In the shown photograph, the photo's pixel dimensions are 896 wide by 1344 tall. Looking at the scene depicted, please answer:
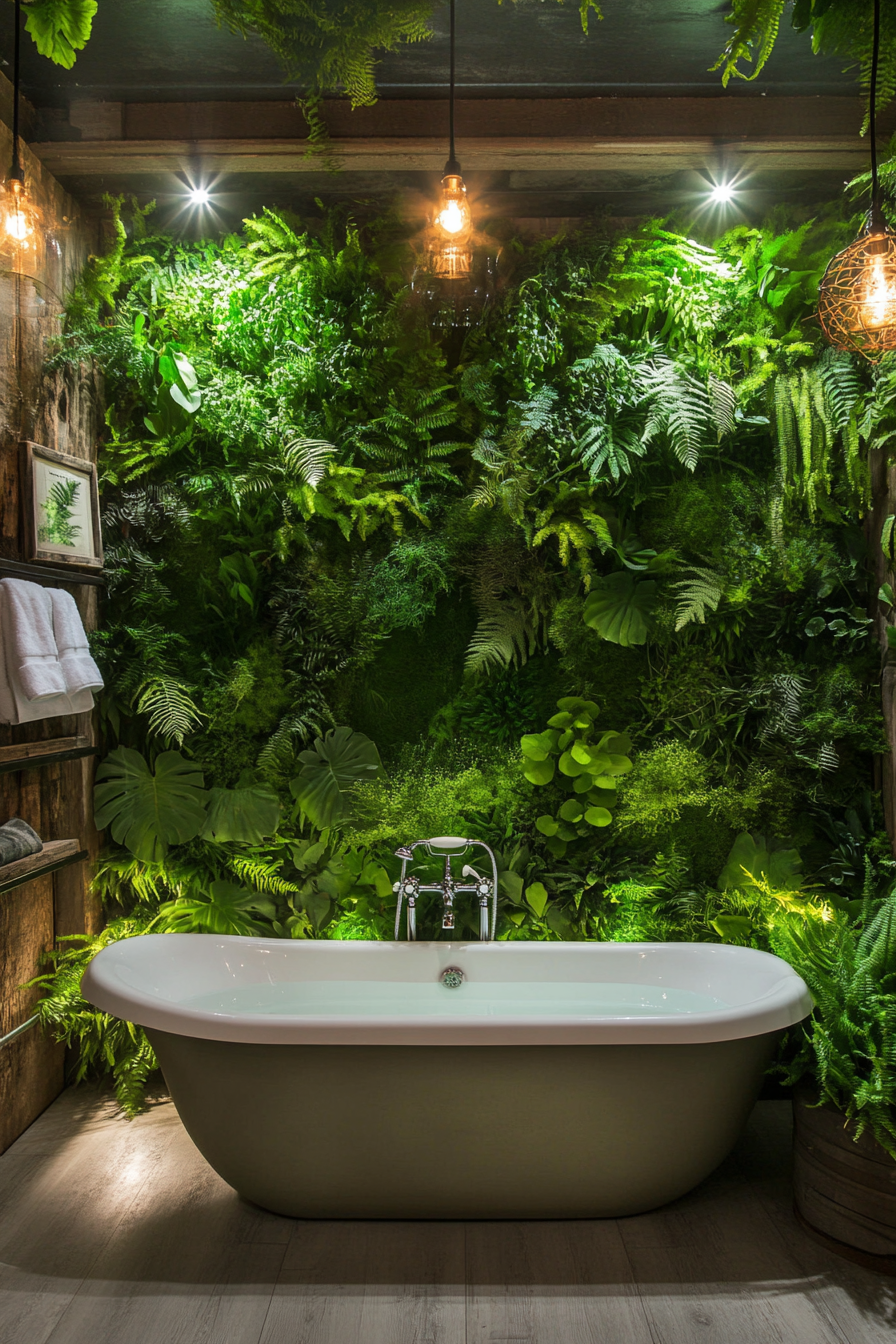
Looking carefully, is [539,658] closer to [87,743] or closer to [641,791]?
[641,791]

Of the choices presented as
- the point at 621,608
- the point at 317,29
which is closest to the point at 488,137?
the point at 317,29

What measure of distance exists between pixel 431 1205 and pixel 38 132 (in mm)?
3353

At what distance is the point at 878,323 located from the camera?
208 cm

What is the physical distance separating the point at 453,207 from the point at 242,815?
190cm

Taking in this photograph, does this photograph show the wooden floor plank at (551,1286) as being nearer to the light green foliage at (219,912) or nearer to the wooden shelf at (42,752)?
the light green foliage at (219,912)

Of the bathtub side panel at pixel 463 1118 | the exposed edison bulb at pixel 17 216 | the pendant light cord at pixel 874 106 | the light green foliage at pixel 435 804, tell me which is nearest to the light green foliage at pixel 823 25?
the pendant light cord at pixel 874 106

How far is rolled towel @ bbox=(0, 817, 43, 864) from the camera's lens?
7.14 feet

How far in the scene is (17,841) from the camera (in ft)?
7.29

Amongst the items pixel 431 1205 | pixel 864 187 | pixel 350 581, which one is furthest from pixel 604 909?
pixel 864 187

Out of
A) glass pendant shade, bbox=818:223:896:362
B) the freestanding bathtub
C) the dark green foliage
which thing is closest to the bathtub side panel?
the freestanding bathtub

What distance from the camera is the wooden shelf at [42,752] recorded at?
2.24m

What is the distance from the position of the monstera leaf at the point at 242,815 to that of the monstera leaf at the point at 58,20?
6.58ft

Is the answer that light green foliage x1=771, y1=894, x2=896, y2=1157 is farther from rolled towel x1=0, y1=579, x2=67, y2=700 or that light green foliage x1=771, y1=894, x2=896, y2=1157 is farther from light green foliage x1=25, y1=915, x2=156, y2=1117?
rolled towel x1=0, y1=579, x2=67, y2=700

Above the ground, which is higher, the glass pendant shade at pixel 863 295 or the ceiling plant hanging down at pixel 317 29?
the ceiling plant hanging down at pixel 317 29
